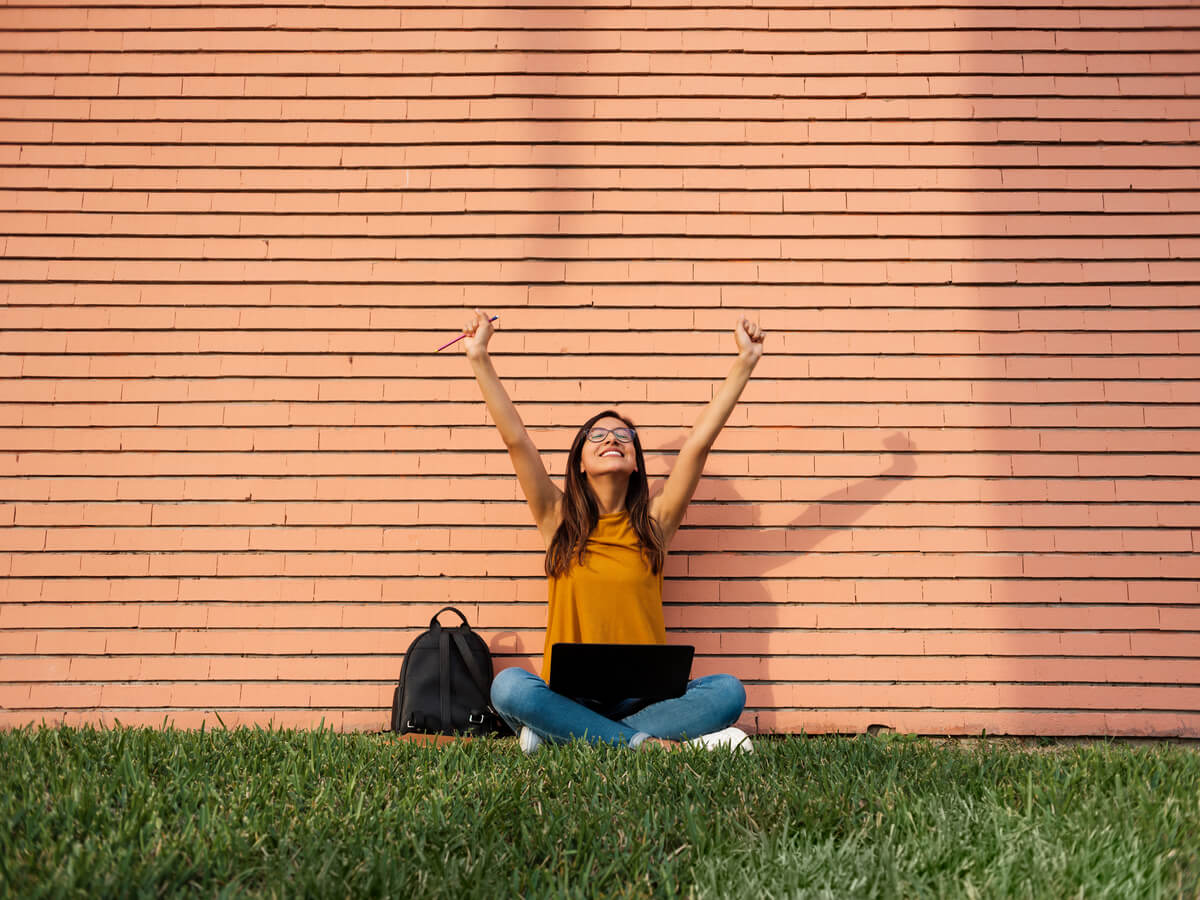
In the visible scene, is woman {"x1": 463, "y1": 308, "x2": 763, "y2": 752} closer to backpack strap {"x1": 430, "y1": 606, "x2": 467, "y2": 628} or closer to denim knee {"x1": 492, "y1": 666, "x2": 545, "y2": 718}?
denim knee {"x1": 492, "y1": 666, "x2": 545, "y2": 718}

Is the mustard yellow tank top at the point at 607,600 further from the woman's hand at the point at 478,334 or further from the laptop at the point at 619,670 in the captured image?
the woman's hand at the point at 478,334

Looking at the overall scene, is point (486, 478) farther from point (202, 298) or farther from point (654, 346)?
point (202, 298)

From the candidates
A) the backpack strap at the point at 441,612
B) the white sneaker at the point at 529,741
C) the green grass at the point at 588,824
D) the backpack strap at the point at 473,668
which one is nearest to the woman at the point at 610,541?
the white sneaker at the point at 529,741

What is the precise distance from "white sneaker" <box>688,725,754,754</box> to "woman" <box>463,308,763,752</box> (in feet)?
0.44

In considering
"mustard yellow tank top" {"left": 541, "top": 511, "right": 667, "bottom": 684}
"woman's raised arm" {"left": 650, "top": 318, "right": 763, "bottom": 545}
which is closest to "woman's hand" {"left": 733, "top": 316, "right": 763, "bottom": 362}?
"woman's raised arm" {"left": 650, "top": 318, "right": 763, "bottom": 545}

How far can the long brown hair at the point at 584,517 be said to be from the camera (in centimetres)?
416

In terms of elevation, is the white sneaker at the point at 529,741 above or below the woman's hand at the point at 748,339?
below

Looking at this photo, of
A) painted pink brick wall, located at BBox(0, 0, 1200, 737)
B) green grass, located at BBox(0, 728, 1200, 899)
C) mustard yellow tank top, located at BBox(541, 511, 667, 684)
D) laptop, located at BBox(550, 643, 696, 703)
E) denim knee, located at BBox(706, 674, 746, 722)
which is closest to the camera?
green grass, located at BBox(0, 728, 1200, 899)

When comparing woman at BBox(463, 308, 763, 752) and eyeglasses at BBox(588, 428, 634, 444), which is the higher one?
eyeglasses at BBox(588, 428, 634, 444)

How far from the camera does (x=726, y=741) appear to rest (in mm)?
3463

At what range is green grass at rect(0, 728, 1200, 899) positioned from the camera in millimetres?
2115

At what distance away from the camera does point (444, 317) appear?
15.3 ft

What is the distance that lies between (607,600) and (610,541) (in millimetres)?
291

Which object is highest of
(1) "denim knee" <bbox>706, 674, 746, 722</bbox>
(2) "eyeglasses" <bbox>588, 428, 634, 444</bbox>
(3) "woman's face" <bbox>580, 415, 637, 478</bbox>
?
(2) "eyeglasses" <bbox>588, 428, 634, 444</bbox>
